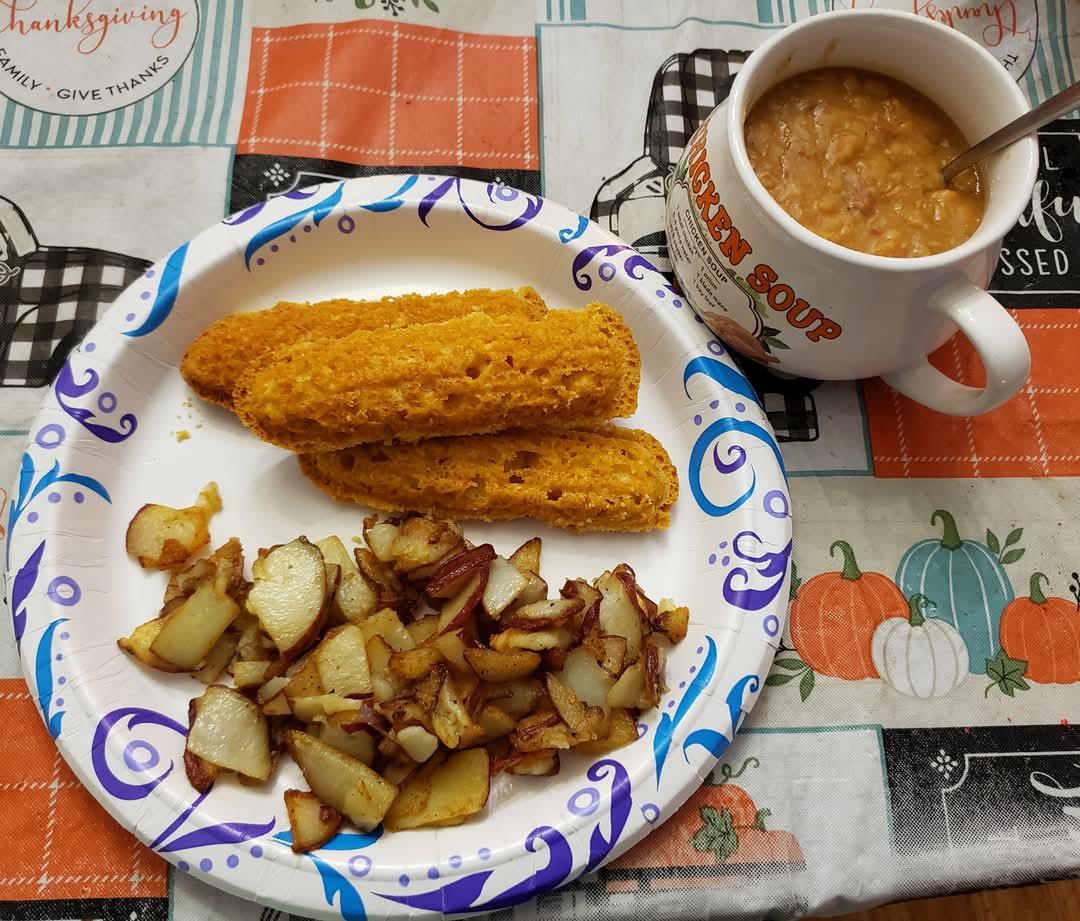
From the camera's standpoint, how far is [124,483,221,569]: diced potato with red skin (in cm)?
108

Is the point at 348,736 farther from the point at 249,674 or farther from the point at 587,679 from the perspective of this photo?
the point at 587,679

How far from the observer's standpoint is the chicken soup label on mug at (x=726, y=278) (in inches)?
41.4

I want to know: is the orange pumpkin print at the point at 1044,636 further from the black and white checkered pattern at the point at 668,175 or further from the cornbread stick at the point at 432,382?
the cornbread stick at the point at 432,382

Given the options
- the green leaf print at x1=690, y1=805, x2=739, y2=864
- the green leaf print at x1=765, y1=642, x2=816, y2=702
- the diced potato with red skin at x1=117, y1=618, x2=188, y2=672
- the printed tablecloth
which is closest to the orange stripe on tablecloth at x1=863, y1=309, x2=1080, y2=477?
the printed tablecloth

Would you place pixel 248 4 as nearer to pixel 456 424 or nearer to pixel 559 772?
pixel 456 424

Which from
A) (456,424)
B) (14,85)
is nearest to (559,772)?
(456,424)

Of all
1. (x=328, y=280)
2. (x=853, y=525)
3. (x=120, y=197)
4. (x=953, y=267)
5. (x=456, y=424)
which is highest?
(x=120, y=197)

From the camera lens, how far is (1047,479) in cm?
128

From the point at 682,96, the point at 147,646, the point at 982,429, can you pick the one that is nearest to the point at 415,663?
the point at 147,646

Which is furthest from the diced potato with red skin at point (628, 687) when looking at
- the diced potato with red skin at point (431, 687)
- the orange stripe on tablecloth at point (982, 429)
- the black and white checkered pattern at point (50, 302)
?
the black and white checkered pattern at point (50, 302)

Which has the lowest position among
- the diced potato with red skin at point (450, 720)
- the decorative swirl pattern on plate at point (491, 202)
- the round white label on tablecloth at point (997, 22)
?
the diced potato with red skin at point (450, 720)

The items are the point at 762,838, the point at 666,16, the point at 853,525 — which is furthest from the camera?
the point at 666,16

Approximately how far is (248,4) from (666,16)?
755 millimetres

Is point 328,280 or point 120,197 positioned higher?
point 120,197
